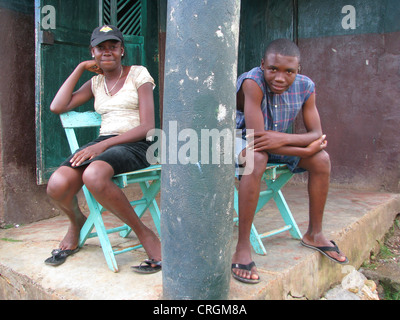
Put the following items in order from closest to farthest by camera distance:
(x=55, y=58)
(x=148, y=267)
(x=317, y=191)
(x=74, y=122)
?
Result: 1. (x=148, y=267)
2. (x=317, y=191)
3. (x=74, y=122)
4. (x=55, y=58)

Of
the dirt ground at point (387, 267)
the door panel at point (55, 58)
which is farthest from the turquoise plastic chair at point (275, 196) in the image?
the door panel at point (55, 58)

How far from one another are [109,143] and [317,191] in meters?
1.46

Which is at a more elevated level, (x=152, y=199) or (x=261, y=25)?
(x=261, y=25)

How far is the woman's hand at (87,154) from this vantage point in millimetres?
2617

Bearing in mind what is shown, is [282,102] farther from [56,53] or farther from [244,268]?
[56,53]

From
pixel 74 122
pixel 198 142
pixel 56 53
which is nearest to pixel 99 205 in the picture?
pixel 74 122

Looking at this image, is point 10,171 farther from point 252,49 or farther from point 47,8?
point 252,49

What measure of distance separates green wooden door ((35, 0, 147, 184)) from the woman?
0.62 meters

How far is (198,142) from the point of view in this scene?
193cm

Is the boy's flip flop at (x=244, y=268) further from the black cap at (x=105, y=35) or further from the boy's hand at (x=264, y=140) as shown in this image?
the black cap at (x=105, y=35)

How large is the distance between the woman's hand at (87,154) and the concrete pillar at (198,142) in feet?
2.66

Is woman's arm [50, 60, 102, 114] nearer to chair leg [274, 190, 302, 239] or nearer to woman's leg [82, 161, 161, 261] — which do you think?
woman's leg [82, 161, 161, 261]

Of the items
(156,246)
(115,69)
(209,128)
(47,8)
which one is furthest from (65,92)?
(209,128)

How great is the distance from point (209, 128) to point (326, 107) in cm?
340
